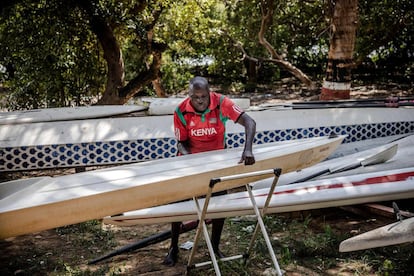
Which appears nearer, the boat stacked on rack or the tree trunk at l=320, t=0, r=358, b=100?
the boat stacked on rack

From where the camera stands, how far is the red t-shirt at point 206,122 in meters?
3.41

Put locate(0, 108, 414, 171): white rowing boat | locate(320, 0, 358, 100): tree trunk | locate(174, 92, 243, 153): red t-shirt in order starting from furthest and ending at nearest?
locate(320, 0, 358, 100): tree trunk → locate(0, 108, 414, 171): white rowing boat → locate(174, 92, 243, 153): red t-shirt

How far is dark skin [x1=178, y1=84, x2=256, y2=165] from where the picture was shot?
126 inches

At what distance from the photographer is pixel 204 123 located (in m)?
3.46

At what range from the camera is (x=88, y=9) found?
6715 millimetres

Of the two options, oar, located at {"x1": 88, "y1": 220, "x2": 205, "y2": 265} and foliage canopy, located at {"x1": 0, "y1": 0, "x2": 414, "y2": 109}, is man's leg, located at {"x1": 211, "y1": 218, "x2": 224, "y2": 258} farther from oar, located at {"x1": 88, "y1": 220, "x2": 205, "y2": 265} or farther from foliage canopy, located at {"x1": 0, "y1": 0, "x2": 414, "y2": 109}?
foliage canopy, located at {"x1": 0, "y1": 0, "x2": 414, "y2": 109}

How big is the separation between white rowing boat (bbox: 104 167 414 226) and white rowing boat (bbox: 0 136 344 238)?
0.45 m

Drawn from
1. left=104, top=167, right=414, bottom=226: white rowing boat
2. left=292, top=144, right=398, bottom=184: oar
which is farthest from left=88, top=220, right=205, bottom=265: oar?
left=292, top=144, right=398, bottom=184: oar

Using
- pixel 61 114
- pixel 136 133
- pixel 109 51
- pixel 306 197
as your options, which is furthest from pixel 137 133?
pixel 306 197

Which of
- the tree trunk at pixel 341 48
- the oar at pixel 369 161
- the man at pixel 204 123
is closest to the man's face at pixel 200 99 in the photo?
the man at pixel 204 123

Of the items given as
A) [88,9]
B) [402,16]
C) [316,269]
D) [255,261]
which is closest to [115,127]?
[88,9]

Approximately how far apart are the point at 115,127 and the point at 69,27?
2362mm

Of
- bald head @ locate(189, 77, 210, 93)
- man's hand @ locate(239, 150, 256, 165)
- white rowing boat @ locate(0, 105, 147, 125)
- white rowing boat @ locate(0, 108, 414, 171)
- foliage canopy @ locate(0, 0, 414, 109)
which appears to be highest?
foliage canopy @ locate(0, 0, 414, 109)

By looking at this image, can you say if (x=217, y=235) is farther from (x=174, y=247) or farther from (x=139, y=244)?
(x=139, y=244)
